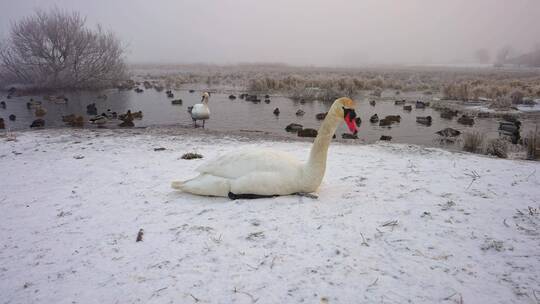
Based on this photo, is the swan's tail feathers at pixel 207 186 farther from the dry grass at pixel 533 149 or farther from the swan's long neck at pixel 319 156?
the dry grass at pixel 533 149

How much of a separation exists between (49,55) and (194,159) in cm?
3335

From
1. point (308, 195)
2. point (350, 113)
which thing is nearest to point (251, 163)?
point (308, 195)

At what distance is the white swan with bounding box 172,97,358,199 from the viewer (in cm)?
506

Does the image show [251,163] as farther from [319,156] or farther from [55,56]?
[55,56]

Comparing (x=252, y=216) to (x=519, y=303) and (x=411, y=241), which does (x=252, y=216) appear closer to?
(x=411, y=241)

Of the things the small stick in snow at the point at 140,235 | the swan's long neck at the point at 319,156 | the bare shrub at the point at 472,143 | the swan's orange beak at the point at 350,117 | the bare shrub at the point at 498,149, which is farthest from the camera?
the bare shrub at the point at 472,143

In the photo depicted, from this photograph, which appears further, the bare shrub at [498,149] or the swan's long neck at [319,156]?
the bare shrub at [498,149]

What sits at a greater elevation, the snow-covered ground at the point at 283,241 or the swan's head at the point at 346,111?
the swan's head at the point at 346,111

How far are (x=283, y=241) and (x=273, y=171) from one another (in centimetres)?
144

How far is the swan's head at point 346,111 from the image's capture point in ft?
16.1

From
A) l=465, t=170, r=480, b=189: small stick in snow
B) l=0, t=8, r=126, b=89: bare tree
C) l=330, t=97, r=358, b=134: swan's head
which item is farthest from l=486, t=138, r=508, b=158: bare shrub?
A: l=0, t=8, r=126, b=89: bare tree

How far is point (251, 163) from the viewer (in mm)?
5156

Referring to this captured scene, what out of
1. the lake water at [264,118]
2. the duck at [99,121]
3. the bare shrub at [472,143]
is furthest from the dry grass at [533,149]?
the duck at [99,121]

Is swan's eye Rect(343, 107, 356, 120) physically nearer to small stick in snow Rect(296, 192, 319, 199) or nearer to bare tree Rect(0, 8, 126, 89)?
small stick in snow Rect(296, 192, 319, 199)
